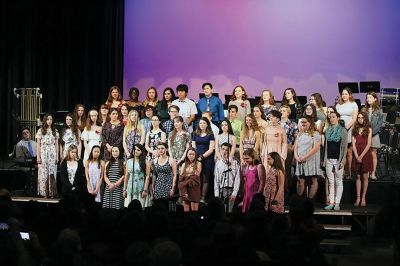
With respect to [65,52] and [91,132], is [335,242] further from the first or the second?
[65,52]

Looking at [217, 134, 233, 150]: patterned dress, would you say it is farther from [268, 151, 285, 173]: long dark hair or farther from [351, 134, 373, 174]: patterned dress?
[351, 134, 373, 174]: patterned dress

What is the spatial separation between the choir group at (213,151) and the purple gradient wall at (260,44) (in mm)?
3054

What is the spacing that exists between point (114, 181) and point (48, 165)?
1430 millimetres

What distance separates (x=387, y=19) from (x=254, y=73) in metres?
2.76

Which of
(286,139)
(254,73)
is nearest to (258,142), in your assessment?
(286,139)

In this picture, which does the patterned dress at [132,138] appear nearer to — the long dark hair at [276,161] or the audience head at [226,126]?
the audience head at [226,126]

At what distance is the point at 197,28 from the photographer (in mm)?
15727

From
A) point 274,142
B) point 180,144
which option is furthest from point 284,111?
point 180,144

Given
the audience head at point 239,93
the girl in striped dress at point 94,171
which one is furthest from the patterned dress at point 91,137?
the audience head at point 239,93

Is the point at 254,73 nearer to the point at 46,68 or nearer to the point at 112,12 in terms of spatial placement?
the point at 112,12

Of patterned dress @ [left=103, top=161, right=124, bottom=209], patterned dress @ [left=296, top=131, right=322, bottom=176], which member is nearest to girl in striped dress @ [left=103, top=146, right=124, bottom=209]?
patterned dress @ [left=103, top=161, right=124, bottom=209]

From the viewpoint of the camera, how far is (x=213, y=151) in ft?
38.1

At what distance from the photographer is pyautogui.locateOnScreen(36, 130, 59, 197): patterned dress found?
1230cm

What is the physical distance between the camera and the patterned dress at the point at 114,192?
1145 cm
